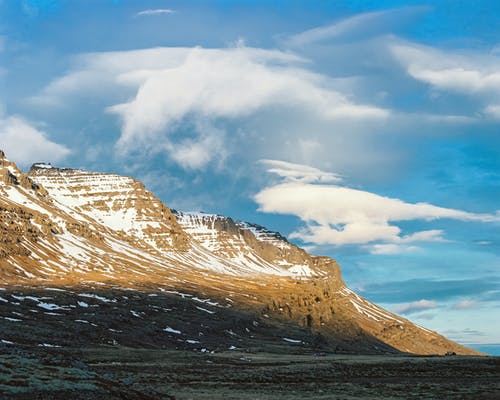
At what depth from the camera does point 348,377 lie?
82312 mm

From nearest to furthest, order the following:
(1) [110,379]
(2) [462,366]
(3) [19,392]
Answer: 1. (3) [19,392]
2. (1) [110,379]
3. (2) [462,366]

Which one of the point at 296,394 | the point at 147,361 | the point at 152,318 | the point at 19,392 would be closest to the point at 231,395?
the point at 296,394

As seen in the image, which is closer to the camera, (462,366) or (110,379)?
(110,379)

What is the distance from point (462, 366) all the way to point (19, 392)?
81110mm

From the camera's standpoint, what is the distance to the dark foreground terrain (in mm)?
43406

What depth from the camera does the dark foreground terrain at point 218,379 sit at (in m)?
43.4

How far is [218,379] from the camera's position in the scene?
251ft

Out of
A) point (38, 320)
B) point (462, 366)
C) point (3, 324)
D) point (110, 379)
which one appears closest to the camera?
point (110, 379)

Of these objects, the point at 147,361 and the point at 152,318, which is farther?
the point at 152,318

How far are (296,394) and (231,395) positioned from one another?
6.69 m

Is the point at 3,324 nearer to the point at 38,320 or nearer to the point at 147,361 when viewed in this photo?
the point at 38,320

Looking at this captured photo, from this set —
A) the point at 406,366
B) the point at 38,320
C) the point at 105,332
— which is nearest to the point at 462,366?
the point at 406,366

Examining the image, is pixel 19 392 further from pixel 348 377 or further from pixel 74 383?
pixel 348 377

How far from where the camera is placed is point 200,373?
84625 millimetres
